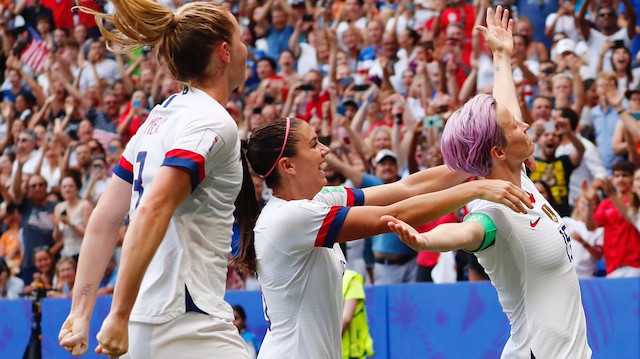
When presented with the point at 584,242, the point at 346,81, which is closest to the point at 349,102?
the point at 346,81

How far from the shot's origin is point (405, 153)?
394 inches

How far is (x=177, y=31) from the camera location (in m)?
3.47

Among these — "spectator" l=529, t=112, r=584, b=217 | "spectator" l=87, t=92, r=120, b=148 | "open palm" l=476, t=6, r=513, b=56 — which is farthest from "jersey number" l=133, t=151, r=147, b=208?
"spectator" l=87, t=92, r=120, b=148

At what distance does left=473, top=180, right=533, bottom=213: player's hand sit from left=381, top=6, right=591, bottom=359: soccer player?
183 mm

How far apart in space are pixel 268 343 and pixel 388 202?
952 millimetres

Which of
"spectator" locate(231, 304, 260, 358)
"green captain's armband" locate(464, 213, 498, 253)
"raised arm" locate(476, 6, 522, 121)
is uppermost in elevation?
"raised arm" locate(476, 6, 522, 121)

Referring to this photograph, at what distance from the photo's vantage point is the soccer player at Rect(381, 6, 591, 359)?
389 cm

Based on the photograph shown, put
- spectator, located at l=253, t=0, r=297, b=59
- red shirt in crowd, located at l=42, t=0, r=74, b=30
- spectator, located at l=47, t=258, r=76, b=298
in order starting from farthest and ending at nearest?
red shirt in crowd, located at l=42, t=0, r=74, b=30
spectator, located at l=253, t=0, r=297, b=59
spectator, located at l=47, t=258, r=76, b=298

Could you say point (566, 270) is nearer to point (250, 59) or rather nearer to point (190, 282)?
point (190, 282)

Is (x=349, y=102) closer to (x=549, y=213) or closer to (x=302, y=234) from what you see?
(x=549, y=213)

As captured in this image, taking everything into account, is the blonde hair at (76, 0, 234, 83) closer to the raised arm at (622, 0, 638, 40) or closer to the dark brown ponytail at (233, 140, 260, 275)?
the dark brown ponytail at (233, 140, 260, 275)

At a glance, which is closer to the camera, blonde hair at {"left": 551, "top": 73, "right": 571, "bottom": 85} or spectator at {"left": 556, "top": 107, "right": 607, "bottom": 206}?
spectator at {"left": 556, "top": 107, "right": 607, "bottom": 206}

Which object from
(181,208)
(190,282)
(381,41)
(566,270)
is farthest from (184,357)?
(381,41)

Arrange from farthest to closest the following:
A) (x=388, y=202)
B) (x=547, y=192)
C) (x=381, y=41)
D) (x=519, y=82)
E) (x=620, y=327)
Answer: (x=381, y=41) → (x=519, y=82) → (x=547, y=192) → (x=620, y=327) → (x=388, y=202)
